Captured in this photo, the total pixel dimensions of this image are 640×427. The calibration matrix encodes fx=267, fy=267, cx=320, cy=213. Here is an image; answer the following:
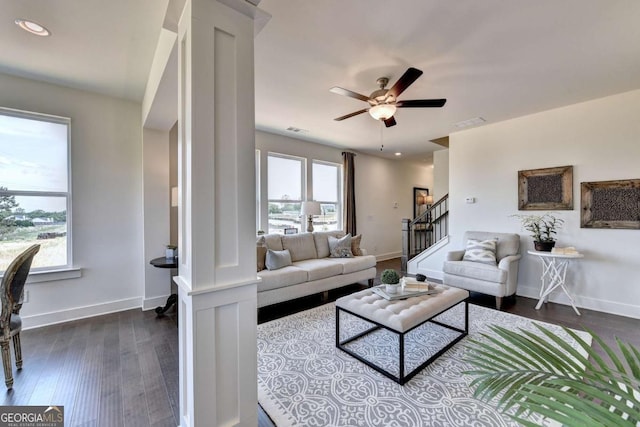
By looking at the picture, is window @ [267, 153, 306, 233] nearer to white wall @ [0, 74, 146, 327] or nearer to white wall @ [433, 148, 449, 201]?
white wall @ [0, 74, 146, 327]

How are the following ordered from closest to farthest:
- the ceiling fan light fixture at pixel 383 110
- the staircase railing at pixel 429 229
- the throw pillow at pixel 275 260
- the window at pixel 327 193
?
1. the ceiling fan light fixture at pixel 383 110
2. the throw pillow at pixel 275 260
3. the staircase railing at pixel 429 229
4. the window at pixel 327 193

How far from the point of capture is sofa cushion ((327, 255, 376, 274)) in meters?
4.09

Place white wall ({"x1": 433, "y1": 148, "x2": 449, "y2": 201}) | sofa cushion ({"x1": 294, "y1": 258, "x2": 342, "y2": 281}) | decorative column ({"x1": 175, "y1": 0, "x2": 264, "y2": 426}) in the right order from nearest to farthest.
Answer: decorative column ({"x1": 175, "y1": 0, "x2": 264, "y2": 426}) < sofa cushion ({"x1": 294, "y1": 258, "x2": 342, "y2": 281}) < white wall ({"x1": 433, "y1": 148, "x2": 449, "y2": 201})

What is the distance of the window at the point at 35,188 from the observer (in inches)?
114

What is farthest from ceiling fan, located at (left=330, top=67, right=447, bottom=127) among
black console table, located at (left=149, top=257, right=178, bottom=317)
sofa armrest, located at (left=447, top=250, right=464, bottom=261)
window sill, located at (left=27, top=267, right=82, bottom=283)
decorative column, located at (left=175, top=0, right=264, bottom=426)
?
window sill, located at (left=27, top=267, right=82, bottom=283)

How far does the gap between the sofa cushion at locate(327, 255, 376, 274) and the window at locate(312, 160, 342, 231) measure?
172 centimetres

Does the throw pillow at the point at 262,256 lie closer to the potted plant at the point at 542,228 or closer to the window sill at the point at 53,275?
the window sill at the point at 53,275

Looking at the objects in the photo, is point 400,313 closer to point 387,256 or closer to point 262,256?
point 262,256

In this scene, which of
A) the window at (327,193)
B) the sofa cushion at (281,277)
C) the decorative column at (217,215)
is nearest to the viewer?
the decorative column at (217,215)

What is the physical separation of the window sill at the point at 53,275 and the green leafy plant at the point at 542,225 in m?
5.98

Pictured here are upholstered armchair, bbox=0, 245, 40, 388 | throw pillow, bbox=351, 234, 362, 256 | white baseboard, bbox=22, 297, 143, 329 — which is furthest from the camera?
throw pillow, bbox=351, 234, 362, 256

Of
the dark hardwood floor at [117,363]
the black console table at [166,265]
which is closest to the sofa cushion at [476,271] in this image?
the dark hardwood floor at [117,363]

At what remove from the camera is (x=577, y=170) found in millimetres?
3699

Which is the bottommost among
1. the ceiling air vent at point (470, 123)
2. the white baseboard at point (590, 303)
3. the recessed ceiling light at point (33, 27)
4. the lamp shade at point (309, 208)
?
the white baseboard at point (590, 303)
